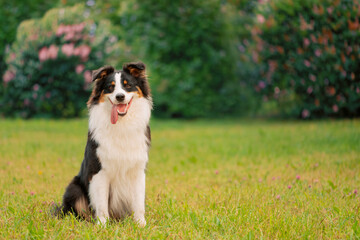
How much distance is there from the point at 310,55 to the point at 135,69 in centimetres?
917

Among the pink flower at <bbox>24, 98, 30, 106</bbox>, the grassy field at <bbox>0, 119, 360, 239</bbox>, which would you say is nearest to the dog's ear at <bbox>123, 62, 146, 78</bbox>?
the grassy field at <bbox>0, 119, 360, 239</bbox>

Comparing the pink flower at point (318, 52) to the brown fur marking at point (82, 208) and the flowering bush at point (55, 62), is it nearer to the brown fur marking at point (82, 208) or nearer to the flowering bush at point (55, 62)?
the flowering bush at point (55, 62)

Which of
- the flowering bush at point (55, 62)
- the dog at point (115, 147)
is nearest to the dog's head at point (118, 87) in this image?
the dog at point (115, 147)

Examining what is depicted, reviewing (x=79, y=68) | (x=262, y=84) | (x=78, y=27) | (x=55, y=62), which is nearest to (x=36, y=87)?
(x=55, y=62)

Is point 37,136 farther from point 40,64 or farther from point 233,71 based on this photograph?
point 233,71

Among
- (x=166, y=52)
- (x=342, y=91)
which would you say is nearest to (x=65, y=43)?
(x=166, y=52)

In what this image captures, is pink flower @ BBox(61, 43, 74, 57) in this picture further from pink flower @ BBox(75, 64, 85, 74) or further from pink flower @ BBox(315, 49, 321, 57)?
pink flower @ BBox(315, 49, 321, 57)

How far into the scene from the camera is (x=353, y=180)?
543cm

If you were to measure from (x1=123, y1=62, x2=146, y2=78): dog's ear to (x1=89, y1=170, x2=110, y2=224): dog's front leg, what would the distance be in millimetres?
947

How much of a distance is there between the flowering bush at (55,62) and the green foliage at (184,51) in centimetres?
167

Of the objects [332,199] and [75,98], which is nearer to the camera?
[332,199]

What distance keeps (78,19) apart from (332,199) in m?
11.4

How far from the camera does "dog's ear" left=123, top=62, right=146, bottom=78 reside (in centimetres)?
382

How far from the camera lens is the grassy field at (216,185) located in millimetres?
3580
